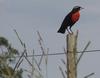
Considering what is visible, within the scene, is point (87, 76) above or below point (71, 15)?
above

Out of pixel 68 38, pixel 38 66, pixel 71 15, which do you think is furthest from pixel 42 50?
pixel 71 15

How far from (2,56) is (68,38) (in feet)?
5.36

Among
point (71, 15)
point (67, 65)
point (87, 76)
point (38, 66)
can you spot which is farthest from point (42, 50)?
point (71, 15)

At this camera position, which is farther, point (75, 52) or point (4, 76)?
point (75, 52)

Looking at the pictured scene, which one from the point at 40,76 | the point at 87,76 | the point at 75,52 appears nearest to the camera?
the point at 40,76

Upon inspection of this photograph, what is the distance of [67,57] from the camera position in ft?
19.2

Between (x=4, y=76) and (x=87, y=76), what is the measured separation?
2.68 ft

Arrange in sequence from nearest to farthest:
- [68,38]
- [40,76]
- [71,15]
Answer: [40,76], [68,38], [71,15]

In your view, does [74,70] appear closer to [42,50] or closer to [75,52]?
[75,52]

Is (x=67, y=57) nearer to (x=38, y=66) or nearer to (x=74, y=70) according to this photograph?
(x=74, y=70)

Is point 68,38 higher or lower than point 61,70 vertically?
lower

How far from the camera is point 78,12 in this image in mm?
10117

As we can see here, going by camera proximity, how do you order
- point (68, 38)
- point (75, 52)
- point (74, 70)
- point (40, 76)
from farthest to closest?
point (68, 38) < point (74, 70) < point (75, 52) < point (40, 76)

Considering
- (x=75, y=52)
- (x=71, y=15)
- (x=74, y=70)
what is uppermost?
(x=75, y=52)
